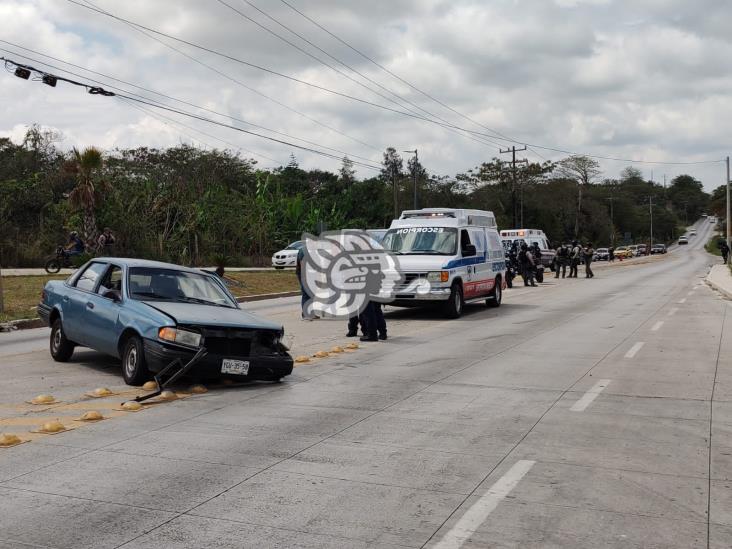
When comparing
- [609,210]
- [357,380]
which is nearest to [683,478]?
[357,380]

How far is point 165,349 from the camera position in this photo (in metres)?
9.00

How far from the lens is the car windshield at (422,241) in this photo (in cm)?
1950

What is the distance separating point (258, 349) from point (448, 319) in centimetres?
994

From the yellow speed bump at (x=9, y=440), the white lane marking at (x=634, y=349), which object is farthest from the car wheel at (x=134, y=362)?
the white lane marking at (x=634, y=349)

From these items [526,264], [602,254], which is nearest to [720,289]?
[526,264]

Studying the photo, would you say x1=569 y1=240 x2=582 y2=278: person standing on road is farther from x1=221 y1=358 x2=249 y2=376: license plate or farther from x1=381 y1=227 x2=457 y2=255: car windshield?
x1=221 y1=358 x2=249 y2=376: license plate

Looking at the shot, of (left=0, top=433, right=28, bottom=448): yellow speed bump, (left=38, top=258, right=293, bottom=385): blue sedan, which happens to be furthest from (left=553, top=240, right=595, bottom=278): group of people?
(left=0, top=433, right=28, bottom=448): yellow speed bump

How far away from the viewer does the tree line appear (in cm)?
3519

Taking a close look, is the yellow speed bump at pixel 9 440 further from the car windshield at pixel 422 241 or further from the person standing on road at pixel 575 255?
the person standing on road at pixel 575 255

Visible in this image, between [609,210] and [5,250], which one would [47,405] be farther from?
[609,210]

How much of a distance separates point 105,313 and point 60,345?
1.83 metres

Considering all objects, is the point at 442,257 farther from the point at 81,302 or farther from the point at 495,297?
the point at 81,302

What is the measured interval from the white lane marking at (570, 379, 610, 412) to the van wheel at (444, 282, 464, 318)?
864 centimetres

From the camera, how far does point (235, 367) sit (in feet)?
30.7
